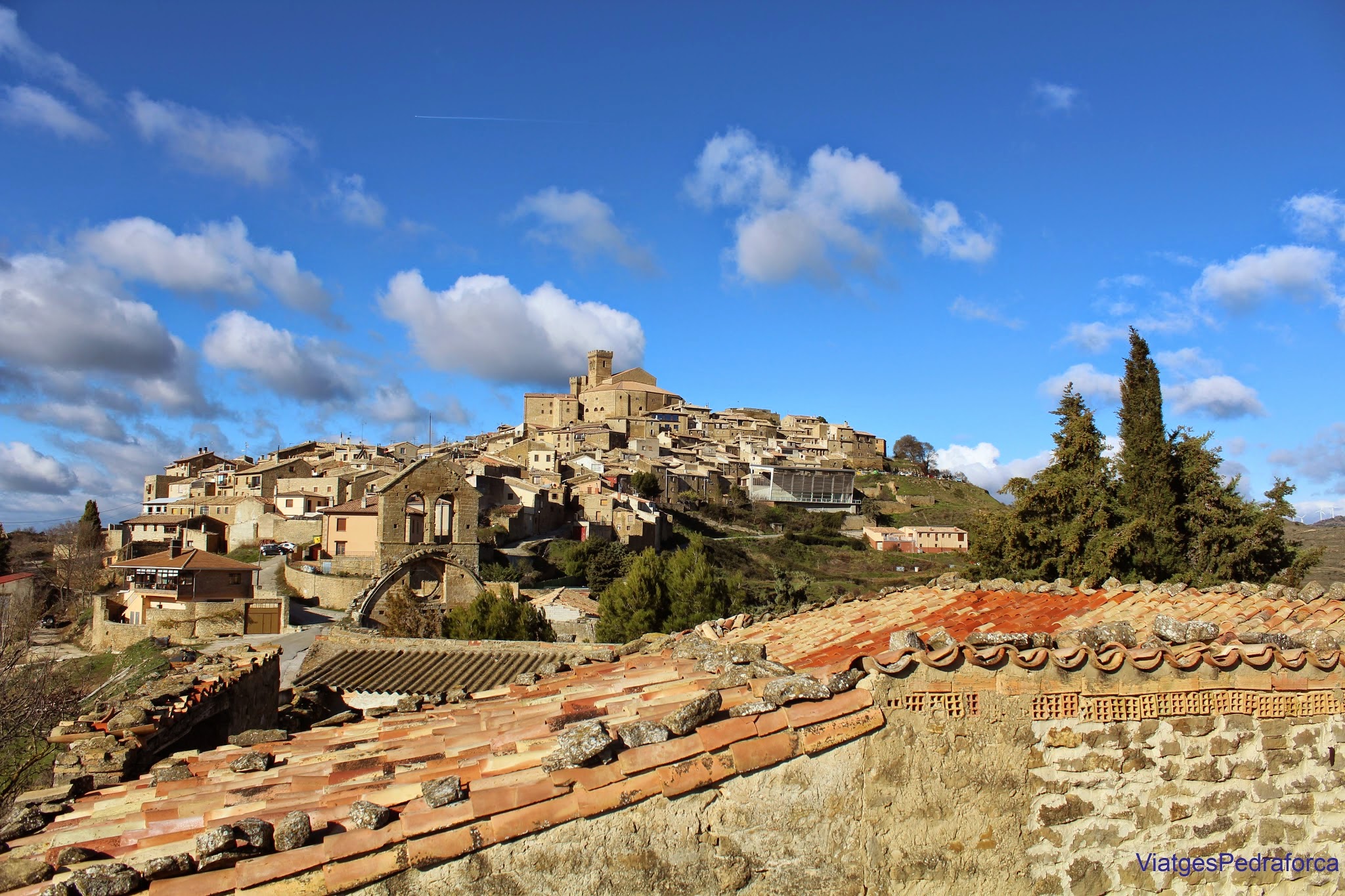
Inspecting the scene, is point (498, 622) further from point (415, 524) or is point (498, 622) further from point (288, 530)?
point (288, 530)

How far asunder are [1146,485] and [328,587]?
32.8 metres

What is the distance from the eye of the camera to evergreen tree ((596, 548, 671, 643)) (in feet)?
82.9

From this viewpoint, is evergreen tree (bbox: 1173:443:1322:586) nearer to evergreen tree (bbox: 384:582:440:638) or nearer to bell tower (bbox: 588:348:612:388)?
evergreen tree (bbox: 384:582:440:638)

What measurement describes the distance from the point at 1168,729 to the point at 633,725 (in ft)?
9.23

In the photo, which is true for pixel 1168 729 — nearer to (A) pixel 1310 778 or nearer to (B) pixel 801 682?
(A) pixel 1310 778

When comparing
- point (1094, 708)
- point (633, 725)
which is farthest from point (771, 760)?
point (1094, 708)

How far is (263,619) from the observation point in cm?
3006

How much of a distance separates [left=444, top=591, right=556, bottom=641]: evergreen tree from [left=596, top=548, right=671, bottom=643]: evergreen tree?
186cm

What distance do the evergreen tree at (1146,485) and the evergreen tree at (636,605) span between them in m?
13.2

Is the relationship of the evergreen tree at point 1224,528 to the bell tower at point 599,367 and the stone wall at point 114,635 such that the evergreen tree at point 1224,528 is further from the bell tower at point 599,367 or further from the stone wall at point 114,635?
the bell tower at point 599,367

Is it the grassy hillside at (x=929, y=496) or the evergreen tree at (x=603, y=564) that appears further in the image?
the grassy hillside at (x=929, y=496)

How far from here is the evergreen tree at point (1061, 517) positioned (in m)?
17.9

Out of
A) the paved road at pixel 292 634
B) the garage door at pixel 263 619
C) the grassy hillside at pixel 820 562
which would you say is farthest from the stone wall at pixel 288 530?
the grassy hillside at pixel 820 562

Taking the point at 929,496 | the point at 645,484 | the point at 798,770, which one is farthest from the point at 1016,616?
the point at 929,496
